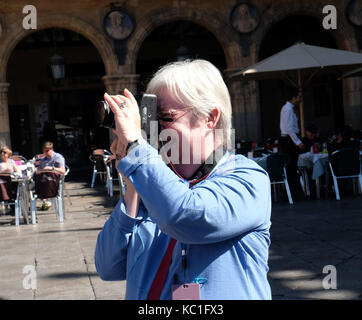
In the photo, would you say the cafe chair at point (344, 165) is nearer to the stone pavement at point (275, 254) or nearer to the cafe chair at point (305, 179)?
the stone pavement at point (275, 254)

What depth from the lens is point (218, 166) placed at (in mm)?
1424

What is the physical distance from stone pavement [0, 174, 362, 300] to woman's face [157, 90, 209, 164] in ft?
9.44

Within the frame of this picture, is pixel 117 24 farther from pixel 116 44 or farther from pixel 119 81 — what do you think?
pixel 119 81

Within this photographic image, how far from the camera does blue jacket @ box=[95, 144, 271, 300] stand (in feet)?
4.15

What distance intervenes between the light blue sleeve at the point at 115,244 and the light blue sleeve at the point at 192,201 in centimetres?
21

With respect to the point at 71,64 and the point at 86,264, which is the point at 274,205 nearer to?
the point at 86,264

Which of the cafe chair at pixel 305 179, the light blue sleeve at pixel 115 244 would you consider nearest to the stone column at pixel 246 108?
the cafe chair at pixel 305 179

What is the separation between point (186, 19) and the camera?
1592 cm

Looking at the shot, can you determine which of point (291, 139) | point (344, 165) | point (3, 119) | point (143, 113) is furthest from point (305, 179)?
point (143, 113)

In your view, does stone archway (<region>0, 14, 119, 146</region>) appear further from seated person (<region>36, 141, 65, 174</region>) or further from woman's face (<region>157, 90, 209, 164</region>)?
woman's face (<region>157, 90, 209, 164</region>)

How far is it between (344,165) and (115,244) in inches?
324

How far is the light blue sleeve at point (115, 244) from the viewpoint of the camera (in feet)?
4.89
